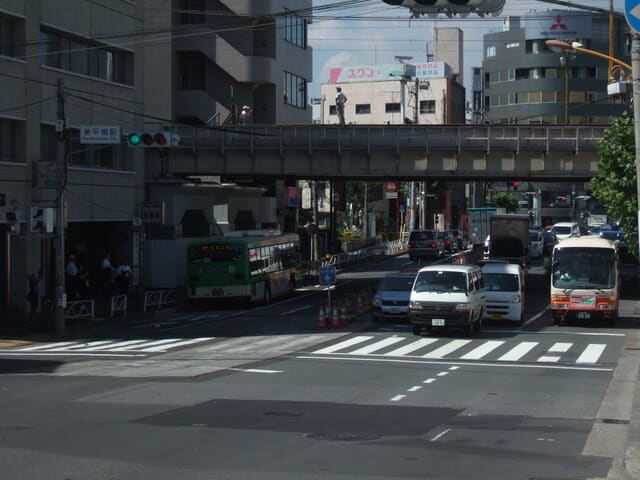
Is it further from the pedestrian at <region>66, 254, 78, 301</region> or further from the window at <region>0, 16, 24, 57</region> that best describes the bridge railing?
the window at <region>0, 16, 24, 57</region>

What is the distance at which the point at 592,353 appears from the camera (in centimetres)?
2681

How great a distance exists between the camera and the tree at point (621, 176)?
37094mm

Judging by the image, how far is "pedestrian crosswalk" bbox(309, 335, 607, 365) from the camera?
84.3 feet

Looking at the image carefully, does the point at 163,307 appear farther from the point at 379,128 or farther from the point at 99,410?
the point at 99,410

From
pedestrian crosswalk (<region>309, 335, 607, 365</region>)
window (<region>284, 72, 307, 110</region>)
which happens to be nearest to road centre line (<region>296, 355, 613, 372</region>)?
pedestrian crosswalk (<region>309, 335, 607, 365</region>)

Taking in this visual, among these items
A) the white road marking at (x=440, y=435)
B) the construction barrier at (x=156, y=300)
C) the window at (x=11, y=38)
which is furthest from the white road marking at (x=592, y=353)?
the window at (x=11, y=38)

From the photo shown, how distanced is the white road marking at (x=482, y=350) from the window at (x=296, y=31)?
141 ft

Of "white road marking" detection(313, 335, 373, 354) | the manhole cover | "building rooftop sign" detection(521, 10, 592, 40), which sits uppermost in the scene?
"building rooftop sign" detection(521, 10, 592, 40)

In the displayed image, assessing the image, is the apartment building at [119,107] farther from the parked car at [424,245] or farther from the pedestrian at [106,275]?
the parked car at [424,245]

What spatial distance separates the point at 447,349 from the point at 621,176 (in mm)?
14062

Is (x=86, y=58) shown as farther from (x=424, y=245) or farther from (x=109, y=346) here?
(x=424, y=245)

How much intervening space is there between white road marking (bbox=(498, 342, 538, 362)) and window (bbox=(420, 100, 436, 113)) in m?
101

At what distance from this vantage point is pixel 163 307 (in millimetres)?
42812

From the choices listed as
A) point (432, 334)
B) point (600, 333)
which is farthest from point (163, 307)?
point (600, 333)
